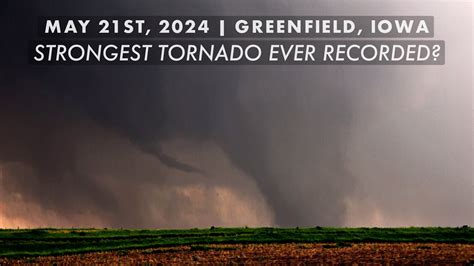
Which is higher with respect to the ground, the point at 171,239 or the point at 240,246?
the point at 171,239

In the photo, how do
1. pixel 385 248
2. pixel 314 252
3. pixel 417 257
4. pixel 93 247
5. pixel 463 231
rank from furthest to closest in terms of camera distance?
1. pixel 463 231
2. pixel 93 247
3. pixel 385 248
4. pixel 314 252
5. pixel 417 257

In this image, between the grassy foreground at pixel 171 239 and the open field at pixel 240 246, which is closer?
the open field at pixel 240 246

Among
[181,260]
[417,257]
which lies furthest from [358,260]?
[181,260]

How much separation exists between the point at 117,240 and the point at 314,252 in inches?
993

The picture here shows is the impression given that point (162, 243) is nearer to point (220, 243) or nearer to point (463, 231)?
point (220, 243)

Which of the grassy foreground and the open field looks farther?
the grassy foreground

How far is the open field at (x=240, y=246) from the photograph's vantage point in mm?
40500

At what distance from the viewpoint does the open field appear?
4050cm

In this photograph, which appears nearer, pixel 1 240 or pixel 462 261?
pixel 462 261

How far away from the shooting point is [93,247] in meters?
52.1

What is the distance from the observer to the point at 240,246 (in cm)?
4941

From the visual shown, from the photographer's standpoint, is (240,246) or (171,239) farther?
(171,239)

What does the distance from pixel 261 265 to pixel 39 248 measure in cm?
2718

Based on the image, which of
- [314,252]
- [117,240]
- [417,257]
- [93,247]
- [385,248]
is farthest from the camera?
[117,240]
